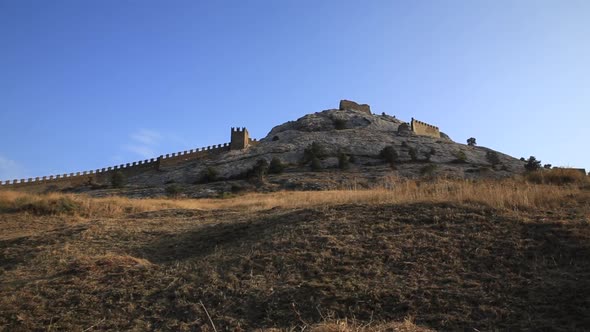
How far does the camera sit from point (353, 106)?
6794 centimetres

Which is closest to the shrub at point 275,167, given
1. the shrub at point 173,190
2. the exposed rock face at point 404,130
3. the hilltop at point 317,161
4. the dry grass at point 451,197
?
the hilltop at point 317,161

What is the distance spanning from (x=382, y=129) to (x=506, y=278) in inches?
2123

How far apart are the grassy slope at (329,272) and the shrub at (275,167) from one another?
34526 mm

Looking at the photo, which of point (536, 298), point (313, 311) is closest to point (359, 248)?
point (313, 311)

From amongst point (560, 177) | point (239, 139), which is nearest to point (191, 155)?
point (239, 139)

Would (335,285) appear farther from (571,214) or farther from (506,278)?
(571,214)

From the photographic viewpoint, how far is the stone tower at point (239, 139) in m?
59.7

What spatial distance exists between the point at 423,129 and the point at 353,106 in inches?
379

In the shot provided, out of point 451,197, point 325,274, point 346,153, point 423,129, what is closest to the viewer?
point 325,274

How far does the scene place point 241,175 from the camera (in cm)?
4456

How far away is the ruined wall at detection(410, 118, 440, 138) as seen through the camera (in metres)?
60.3

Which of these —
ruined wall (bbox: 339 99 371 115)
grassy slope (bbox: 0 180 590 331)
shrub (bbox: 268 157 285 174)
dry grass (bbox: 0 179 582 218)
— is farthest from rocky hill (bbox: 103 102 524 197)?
grassy slope (bbox: 0 180 590 331)

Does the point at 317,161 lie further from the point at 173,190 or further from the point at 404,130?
the point at 404,130

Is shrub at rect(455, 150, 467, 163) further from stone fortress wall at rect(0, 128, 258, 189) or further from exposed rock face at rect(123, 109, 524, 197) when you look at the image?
stone fortress wall at rect(0, 128, 258, 189)
